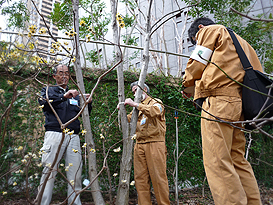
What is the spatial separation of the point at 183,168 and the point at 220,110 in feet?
8.61

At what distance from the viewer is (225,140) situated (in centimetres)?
154

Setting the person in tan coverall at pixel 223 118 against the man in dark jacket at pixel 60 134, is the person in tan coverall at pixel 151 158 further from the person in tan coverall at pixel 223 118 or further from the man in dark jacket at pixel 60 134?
the person in tan coverall at pixel 223 118

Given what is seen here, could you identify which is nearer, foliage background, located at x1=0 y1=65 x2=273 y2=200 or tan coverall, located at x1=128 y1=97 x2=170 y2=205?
tan coverall, located at x1=128 y1=97 x2=170 y2=205

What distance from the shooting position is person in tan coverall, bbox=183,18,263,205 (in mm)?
1482

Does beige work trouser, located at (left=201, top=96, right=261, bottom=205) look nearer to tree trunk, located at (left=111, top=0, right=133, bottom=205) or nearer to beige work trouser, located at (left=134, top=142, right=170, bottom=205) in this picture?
tree trunk, located at (left=111, top=0, right=133, bottom=205)

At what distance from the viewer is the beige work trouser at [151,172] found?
2.52 meters

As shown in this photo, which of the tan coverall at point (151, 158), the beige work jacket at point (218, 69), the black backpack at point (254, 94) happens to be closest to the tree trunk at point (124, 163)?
the tan coverall at point (151, 158)

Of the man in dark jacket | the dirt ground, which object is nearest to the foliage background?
the dirt ground

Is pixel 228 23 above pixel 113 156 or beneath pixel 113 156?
above

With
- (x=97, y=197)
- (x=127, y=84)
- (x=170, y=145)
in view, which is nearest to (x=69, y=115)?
(x=97, y=197)

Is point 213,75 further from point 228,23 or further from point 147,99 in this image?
point 228,23

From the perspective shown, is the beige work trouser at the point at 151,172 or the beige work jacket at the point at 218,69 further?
the beige work trouser at the point at 151,172

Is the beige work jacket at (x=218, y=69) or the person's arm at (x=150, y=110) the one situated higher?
the beige work jacket at (x=218, y=69)

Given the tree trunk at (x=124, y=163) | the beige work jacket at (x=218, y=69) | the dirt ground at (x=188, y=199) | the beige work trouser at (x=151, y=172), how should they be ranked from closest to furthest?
the beige work jacket at (x=218, y=69) < the tree trunk at (x=124, y=163) < the beige work trouser at (x=151, y=172) < the dirt ground at (x=188, y=199)
